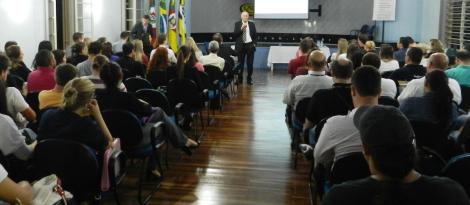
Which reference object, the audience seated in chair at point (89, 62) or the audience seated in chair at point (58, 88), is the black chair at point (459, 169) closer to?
the audience seated in chair at point (58, 88)

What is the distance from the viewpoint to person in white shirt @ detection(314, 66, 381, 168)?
2824 mm

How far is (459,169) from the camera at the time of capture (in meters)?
2.71

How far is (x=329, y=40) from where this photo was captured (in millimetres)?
16000

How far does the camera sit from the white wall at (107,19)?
10891mm

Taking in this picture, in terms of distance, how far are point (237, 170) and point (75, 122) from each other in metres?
2.21

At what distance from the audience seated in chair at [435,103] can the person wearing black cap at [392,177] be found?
2257 mm

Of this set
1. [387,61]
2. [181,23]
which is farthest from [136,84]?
[181,23]

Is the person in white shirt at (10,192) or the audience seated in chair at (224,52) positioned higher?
the audience seated in chair at (224,52)

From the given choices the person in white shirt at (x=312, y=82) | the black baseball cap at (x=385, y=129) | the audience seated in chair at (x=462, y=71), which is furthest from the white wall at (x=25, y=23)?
the black baseball cap at (x=385, y=129)

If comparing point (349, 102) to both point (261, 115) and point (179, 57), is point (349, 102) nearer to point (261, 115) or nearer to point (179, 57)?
point (179, 57)

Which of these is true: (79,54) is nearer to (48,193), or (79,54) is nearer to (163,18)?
(48,193)

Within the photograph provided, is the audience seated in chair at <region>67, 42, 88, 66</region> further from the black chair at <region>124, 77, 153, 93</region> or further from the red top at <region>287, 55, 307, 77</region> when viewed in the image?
the red top at <region>287, 55, 307, 77</region>

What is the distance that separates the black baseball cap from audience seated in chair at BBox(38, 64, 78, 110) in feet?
9.86

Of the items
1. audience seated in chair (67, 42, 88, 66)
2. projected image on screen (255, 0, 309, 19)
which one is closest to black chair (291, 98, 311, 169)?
audience seated in chair (67, 42, 88, 66)
